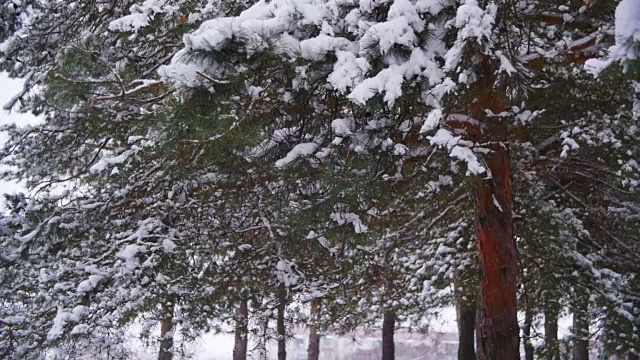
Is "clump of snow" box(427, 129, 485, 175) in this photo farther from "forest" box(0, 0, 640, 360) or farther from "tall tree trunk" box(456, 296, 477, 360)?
"tall tree trunk" box(456, 296, 477, 360)

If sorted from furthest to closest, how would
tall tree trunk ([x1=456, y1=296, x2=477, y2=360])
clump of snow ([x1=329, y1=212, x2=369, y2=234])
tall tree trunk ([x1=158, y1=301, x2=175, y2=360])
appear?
tall tree trunk ([x1=456, y1=296, x2=477, y2=360]) → tall tree trunk ([x1=158, y1=301, x2=175, y2=360]) → clump of snow ([x1=329, y1=212, x2=369, y2=234])

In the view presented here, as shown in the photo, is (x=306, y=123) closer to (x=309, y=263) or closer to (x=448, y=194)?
(x=448, y=194)

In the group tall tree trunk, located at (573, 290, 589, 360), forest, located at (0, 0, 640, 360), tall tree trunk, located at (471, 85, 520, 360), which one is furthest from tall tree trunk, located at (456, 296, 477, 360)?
tall tree trunk, located at (471, 85, 520, 360)

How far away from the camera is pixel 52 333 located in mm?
6477

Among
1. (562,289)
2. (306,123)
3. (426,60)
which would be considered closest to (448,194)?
(562,289)

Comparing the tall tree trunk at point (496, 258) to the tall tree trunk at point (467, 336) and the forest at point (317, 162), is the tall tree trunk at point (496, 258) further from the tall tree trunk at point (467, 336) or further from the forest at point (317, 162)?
the tall tree trunk at point (467, 336)

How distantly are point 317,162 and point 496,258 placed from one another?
237cm

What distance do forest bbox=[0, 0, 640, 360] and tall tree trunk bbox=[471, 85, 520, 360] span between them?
2cm

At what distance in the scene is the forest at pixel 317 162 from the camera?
3566mm

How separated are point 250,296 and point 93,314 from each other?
269 cm

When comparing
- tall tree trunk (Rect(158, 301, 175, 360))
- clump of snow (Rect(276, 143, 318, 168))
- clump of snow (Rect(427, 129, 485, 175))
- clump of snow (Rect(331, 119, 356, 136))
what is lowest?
tall tree trunk (Rect(158, 301, 175, 360))

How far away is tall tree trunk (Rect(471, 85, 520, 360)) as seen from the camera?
5652 mm

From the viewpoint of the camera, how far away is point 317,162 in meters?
4.60

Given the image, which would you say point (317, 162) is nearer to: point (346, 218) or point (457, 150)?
point (346, 218)
